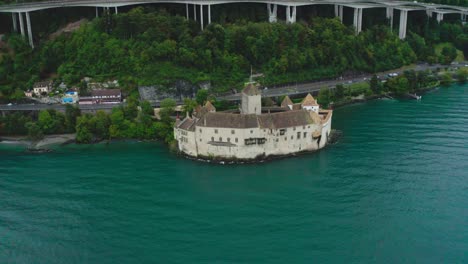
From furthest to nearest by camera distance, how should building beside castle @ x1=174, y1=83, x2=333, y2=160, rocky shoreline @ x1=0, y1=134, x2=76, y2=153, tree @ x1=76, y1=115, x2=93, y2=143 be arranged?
tree @ x1=76, y1=115, x2=93, y2=143 → rocky shoreline @ x1=0, y1=134, x2=76, y2=153 → building beside castle @ x1=174, y1=83, x2=333, y2=160

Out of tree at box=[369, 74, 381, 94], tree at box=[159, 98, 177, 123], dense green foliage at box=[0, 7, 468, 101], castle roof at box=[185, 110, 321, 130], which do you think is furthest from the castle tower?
tree at box=[369, 74, 381, 94]

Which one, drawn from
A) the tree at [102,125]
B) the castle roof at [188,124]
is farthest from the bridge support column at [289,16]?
the tree at [102,125]

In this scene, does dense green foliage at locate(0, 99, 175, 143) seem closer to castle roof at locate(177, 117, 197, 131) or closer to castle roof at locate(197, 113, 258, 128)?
castle roof at locate(177, 117, 197, 131)

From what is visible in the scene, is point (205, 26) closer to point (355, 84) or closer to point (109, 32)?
point (109, 32)

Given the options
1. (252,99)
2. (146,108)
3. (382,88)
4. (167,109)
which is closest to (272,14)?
(382,88)

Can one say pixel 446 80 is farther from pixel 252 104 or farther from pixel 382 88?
pixel 252 104

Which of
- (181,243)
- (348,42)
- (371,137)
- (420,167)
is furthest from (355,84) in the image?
(181,243)

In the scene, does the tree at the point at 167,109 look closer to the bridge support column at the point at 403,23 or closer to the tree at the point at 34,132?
the tree at the point at 34,132
